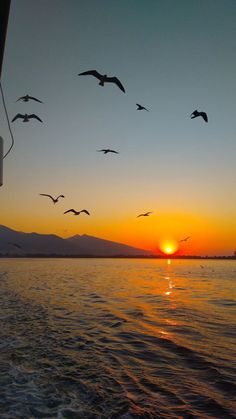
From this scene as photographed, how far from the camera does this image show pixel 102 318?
71.2 ft

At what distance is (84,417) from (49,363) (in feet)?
15.2

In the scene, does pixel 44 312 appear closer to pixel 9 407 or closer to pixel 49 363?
pixel 49 363

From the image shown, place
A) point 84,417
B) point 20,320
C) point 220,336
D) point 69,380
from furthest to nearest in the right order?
point 20,320 < point 220,336 < point 69,380 < point 84,417

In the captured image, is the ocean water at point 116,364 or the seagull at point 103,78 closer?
the ocean water at point 116,364

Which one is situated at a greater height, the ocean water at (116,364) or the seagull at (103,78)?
the seagull at (103,78)

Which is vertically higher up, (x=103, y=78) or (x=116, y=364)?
(x=103, y=78)

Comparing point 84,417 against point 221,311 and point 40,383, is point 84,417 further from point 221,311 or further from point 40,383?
point 221,311

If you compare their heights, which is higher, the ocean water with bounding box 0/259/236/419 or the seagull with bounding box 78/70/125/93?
the seagull with bounding box 78/70/125/93

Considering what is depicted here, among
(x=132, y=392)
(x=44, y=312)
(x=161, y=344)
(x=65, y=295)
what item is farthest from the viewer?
(x=65, y=295)

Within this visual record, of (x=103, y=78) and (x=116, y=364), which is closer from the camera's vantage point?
(x=116, y=364)

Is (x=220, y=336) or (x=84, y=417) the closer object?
(x=84, y=417)

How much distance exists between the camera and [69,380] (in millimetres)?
10852

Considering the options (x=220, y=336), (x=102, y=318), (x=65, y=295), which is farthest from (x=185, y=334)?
(x=65, y=295)

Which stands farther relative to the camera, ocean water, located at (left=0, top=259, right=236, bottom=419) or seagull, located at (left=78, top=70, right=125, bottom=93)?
seagull, located at (left=78, top=70, right=125, bottom=93)
